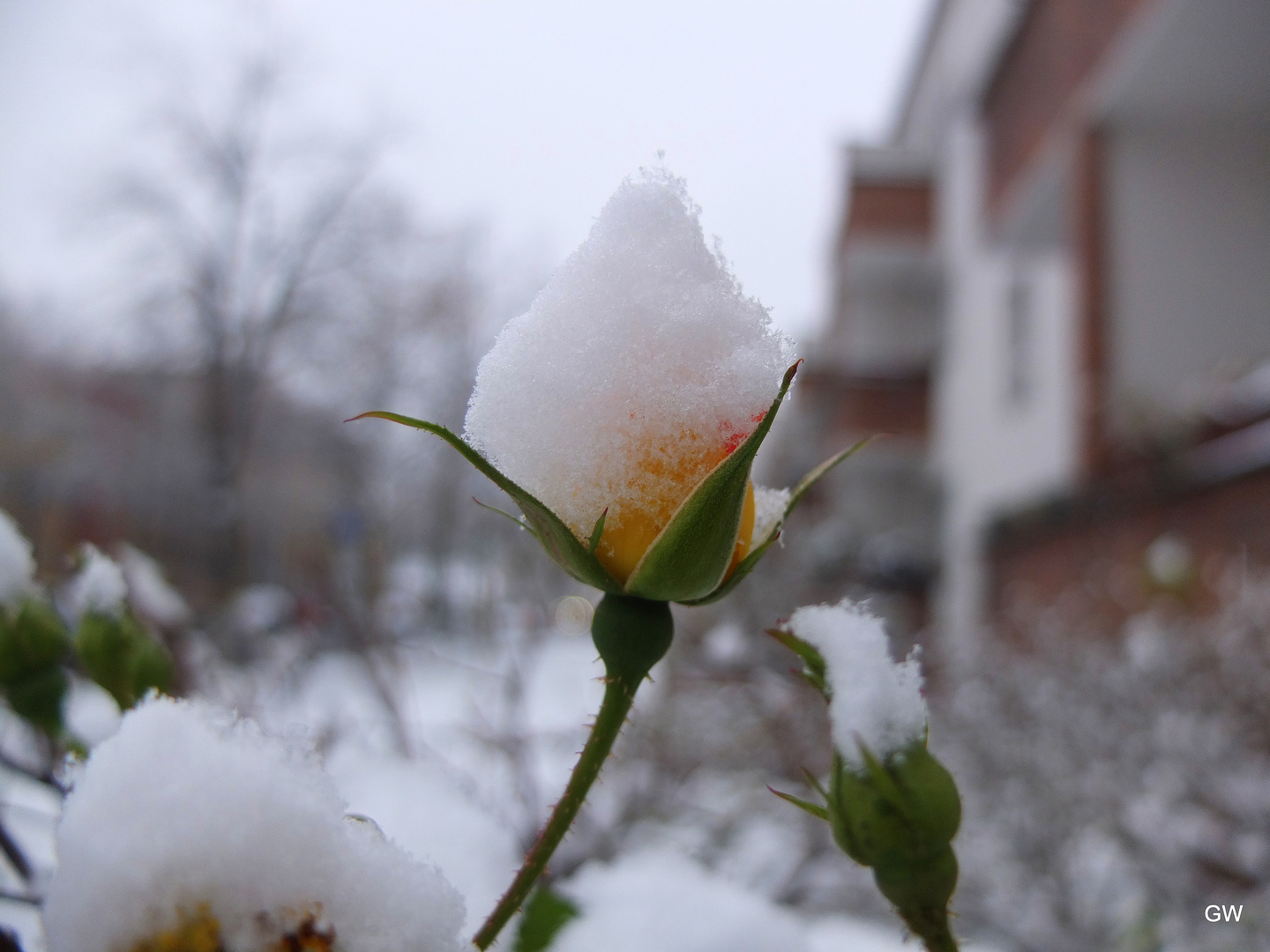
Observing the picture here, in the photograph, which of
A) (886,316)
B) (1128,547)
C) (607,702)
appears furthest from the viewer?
(886,316)

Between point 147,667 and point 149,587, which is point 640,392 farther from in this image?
point 149,587

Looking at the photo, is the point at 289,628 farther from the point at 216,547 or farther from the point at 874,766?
the point at 216,547

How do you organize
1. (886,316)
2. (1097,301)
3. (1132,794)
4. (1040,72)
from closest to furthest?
(1132,794)
(1097,301)
(1040,72)
(886,316)

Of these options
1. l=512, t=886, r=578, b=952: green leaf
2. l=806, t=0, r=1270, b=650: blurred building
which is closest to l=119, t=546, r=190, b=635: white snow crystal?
l=512, t=886, r=578, b=952: green leaf

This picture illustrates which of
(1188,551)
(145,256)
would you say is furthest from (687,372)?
(145,256)

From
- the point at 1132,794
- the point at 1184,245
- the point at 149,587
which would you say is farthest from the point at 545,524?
the point at 1184,245

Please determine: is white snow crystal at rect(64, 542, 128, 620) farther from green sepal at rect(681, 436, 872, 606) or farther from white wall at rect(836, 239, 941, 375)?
white wall at rect(836, 239, 941, 375)
